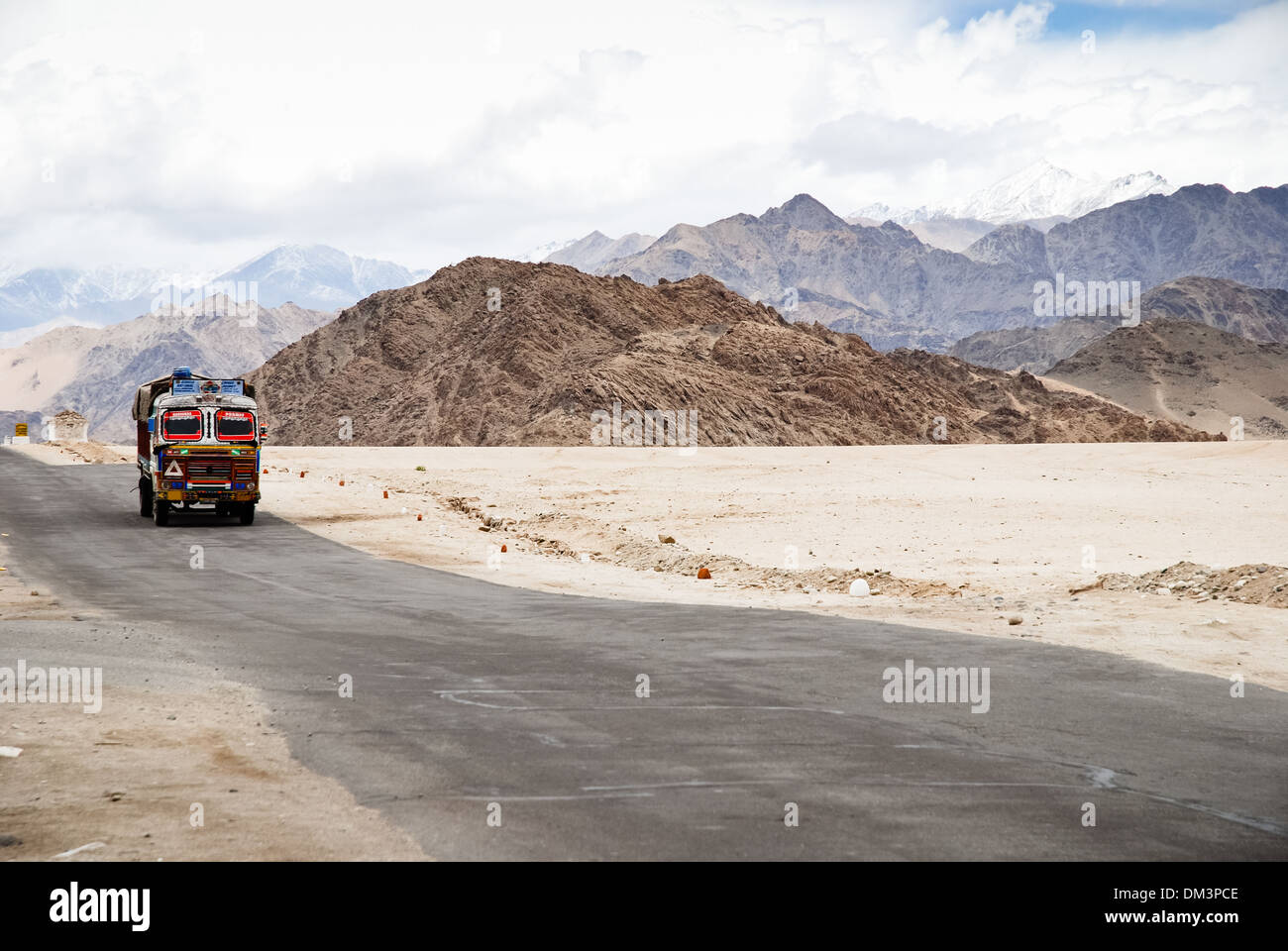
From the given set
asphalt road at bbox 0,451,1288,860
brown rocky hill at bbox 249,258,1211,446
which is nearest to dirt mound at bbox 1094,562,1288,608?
asphalt road at bbox 0,451,1288,860

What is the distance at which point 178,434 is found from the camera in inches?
1155

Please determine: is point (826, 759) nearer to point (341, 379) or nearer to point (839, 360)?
point (839, 360)

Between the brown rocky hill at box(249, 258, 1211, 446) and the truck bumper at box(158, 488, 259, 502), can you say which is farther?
the brown rocky hill at box(249, 258, 1211, 446)

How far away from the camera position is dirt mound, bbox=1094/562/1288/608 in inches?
652

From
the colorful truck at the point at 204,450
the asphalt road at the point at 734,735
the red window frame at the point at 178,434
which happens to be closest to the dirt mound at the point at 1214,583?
the asphalt road at the point at 734,735

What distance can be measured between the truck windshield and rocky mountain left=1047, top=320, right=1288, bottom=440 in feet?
432

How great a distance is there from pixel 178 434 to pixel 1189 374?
151 m

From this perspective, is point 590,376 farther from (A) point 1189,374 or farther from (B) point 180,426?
(A) point 1189,374

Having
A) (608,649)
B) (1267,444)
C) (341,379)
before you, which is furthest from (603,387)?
(608,649)

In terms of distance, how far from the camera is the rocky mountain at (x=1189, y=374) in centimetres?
14475

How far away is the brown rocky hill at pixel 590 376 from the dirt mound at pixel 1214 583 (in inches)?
2453

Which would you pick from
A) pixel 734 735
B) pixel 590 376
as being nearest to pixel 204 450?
pixel 734 735

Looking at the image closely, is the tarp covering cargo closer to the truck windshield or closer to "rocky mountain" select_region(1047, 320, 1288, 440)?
the truck windshield

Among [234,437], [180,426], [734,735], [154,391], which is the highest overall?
[154,391]
